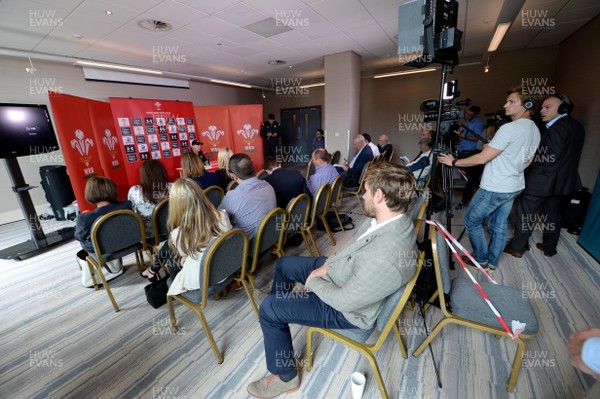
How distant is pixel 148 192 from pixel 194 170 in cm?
73

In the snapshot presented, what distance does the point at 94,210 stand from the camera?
6.81ft

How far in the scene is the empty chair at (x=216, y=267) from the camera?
1382mm

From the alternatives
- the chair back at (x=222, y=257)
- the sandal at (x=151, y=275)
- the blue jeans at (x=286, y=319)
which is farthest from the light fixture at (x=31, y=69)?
the blue jeans at (x=286, y=319)

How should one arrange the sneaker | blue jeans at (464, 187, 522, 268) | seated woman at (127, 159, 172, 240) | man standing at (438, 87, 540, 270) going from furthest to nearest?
seated woman at (127, 159, 172, 240)
blue jeans at (464, 187, 522, 268)
man standing at (438, 87, 540, 270)
the sneaker

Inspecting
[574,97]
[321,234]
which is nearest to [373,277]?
[321,234]

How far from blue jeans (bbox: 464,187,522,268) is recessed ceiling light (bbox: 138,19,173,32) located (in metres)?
4.66

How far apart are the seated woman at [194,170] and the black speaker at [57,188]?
3.17 metres

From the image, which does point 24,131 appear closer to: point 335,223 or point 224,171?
point 224,171

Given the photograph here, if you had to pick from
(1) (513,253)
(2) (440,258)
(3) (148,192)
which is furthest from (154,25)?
(1) (513,253)

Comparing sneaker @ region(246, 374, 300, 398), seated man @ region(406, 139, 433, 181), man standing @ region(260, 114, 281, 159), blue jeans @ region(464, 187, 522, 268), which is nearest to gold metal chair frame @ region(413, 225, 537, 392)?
sneaker @ region(246, 374, 300, 398)

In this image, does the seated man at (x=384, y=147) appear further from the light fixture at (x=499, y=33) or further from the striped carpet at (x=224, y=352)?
the striped carpet at (x=224, y=352)

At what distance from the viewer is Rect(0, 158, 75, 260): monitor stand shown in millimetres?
3068

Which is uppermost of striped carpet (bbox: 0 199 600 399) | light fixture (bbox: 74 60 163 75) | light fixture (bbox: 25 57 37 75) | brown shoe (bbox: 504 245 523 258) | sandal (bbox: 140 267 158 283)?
light fixture (bbox: 74 60 163 75)

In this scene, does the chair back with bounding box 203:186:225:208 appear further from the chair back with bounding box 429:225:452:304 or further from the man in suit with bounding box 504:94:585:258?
the man in suit with bounding box 504:94:585:258
